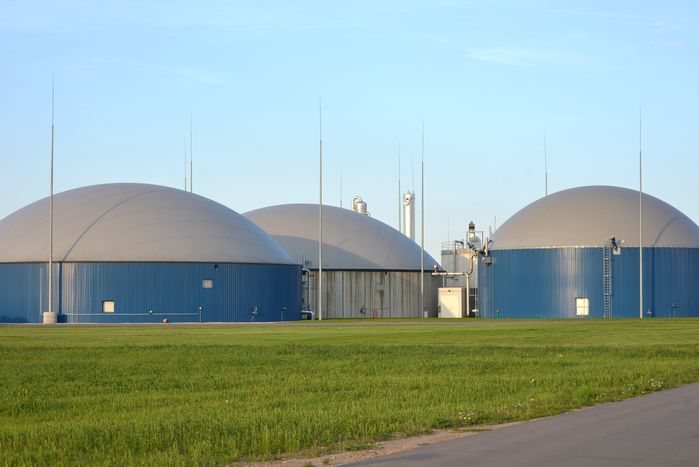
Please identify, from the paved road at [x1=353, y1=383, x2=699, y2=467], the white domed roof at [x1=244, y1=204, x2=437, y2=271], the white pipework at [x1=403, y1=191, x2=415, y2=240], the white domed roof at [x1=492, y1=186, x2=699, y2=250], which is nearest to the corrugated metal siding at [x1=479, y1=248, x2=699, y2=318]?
the white domed roof at [x1=492, y1=186, x2=699, y2=250]

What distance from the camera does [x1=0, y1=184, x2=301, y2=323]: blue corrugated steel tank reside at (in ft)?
231

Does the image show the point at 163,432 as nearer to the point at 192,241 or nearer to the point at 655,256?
the point at 192,241

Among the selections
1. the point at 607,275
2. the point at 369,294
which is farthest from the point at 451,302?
the point at 607,275

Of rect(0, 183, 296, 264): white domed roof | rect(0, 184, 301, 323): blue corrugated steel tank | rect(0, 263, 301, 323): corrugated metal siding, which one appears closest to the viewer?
rect(0, 263, 301, 323): corrugated metal siding

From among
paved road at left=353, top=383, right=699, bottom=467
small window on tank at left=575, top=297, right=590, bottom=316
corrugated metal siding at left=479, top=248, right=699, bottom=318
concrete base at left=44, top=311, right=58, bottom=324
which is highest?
corrugated metal siding at left=479, top=248, right=699, bottom=318

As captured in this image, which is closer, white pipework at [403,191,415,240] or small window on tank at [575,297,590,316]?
small window on tank at [575,297,590,316]

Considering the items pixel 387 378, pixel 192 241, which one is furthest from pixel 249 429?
pixel 192 241

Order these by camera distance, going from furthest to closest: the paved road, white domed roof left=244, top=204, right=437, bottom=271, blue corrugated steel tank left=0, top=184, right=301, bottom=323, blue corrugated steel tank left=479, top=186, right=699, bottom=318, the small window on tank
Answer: white domed roof left=244, top=204, right=437, bottom=271 → blue corrugated steel tank left=479, top=186, right=699, bottom=318 → the small window on tank → blue corrugated steel tank left=0, top=184, right=301, bottom=323 → the paved road

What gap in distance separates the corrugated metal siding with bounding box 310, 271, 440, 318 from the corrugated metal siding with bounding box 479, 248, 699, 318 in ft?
44.6

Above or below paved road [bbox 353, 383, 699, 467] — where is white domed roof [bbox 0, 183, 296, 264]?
above

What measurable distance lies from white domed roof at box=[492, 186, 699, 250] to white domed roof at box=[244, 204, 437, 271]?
1197 centimetres

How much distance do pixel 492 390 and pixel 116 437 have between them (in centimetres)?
793

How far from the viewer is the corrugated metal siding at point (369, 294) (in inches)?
3445

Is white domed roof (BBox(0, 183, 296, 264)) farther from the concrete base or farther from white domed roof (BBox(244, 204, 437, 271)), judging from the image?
white domed roof (BBox(244, 204, 437, 271))
